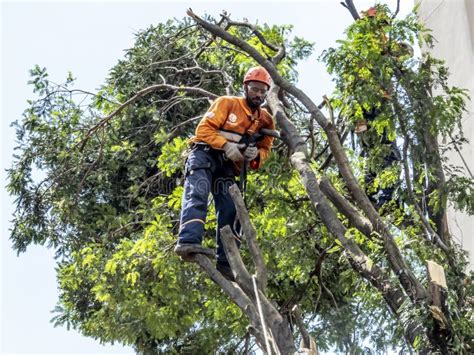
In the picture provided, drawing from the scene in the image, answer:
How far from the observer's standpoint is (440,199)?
8.48m

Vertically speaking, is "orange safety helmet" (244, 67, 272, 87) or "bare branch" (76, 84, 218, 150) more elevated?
"bare branch" (76, 84, 218, 150)

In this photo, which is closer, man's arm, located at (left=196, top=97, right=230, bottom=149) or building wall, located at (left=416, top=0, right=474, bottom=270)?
man's arm, located at (left=196, top=97, right=230, bottom=149)

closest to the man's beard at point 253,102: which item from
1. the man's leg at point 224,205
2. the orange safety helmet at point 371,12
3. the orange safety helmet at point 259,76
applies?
the orange safety helmet at point 259,76

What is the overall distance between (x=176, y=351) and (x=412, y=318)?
630 centimetres

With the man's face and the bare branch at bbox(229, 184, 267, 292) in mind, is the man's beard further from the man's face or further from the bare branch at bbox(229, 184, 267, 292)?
the bare branch at bbox(229, 184, 267, 292)

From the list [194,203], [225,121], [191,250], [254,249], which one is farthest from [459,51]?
[254,249]

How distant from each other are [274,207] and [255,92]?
1.76 metres

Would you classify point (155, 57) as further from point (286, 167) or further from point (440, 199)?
point (440, 199)

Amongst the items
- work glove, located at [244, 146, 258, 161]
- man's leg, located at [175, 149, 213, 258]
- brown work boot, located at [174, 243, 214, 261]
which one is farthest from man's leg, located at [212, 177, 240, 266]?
brown work boot, located at [174, 243, 214, 261]

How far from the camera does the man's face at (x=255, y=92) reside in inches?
347

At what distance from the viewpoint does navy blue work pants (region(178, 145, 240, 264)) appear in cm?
849

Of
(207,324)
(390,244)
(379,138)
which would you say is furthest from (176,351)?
(390,244)

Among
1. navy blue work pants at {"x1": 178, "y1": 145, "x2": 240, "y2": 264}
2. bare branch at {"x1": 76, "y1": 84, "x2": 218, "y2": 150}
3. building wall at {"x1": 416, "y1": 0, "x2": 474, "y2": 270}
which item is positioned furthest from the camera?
building wall at {"x1": 416, "y1": 0, "x2": 474, "y2": 270}

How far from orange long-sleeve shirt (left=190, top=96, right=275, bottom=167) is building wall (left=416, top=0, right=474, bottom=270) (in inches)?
110
